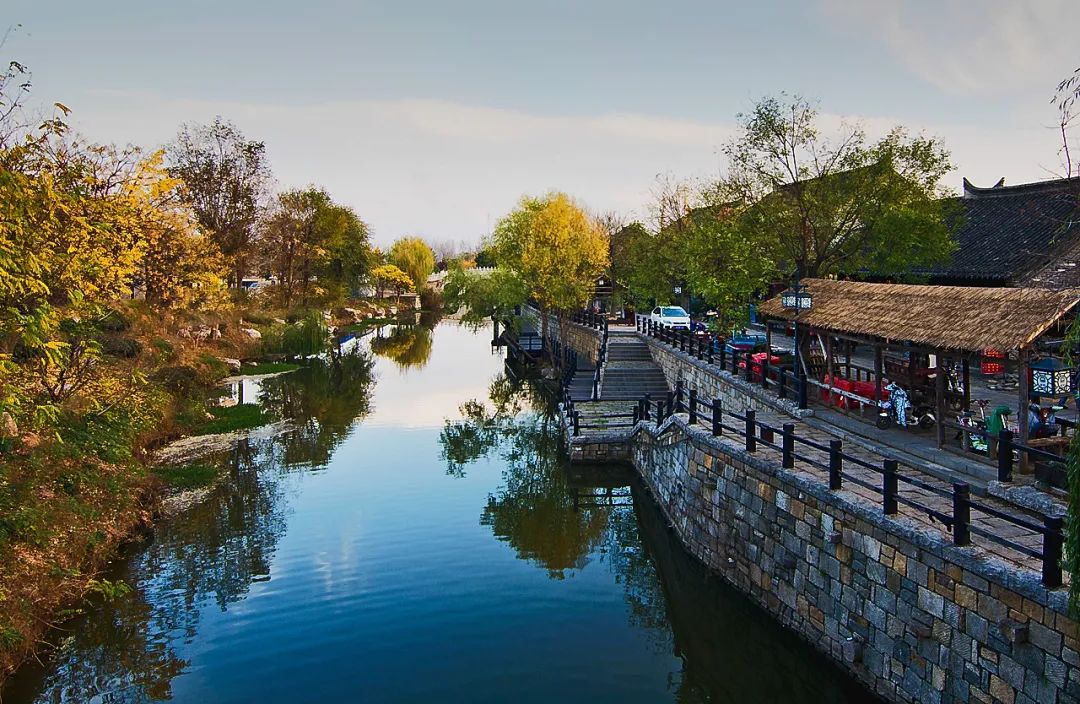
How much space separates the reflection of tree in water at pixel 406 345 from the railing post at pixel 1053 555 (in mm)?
40650

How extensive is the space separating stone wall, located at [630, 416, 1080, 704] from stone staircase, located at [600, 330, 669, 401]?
13.3m

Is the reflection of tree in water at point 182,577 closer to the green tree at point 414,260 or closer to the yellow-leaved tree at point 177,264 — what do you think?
the yellow-leaved tree at point 177,264

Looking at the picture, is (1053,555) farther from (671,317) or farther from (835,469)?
(671,317)

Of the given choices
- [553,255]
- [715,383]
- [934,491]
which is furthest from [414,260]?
[934,491]

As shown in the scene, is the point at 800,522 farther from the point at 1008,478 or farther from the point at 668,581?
the point at 668,581

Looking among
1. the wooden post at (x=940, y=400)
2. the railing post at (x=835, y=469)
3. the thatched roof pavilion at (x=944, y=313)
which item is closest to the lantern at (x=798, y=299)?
the thatched roof pavilion at (x=944, y=313)

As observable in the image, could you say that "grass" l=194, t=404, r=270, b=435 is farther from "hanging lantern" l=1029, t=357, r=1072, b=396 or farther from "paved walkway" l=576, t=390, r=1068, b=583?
"hanging lantern" l=1029, t=357, r=1072, b=396

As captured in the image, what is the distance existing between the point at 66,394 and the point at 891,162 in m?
24.3

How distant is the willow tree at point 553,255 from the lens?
4003cm

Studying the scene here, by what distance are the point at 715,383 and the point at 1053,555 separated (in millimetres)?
16587

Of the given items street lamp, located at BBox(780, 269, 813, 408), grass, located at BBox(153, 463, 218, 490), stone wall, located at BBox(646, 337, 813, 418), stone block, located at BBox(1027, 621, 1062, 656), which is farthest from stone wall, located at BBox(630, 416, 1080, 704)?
grass, located at BBox(153, 463, 218, 490)

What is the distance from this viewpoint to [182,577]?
15.9m

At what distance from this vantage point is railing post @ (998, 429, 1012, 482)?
440 inches

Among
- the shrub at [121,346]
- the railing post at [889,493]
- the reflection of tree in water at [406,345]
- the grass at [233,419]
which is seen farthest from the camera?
the reflection of tree in water at [406,345]
